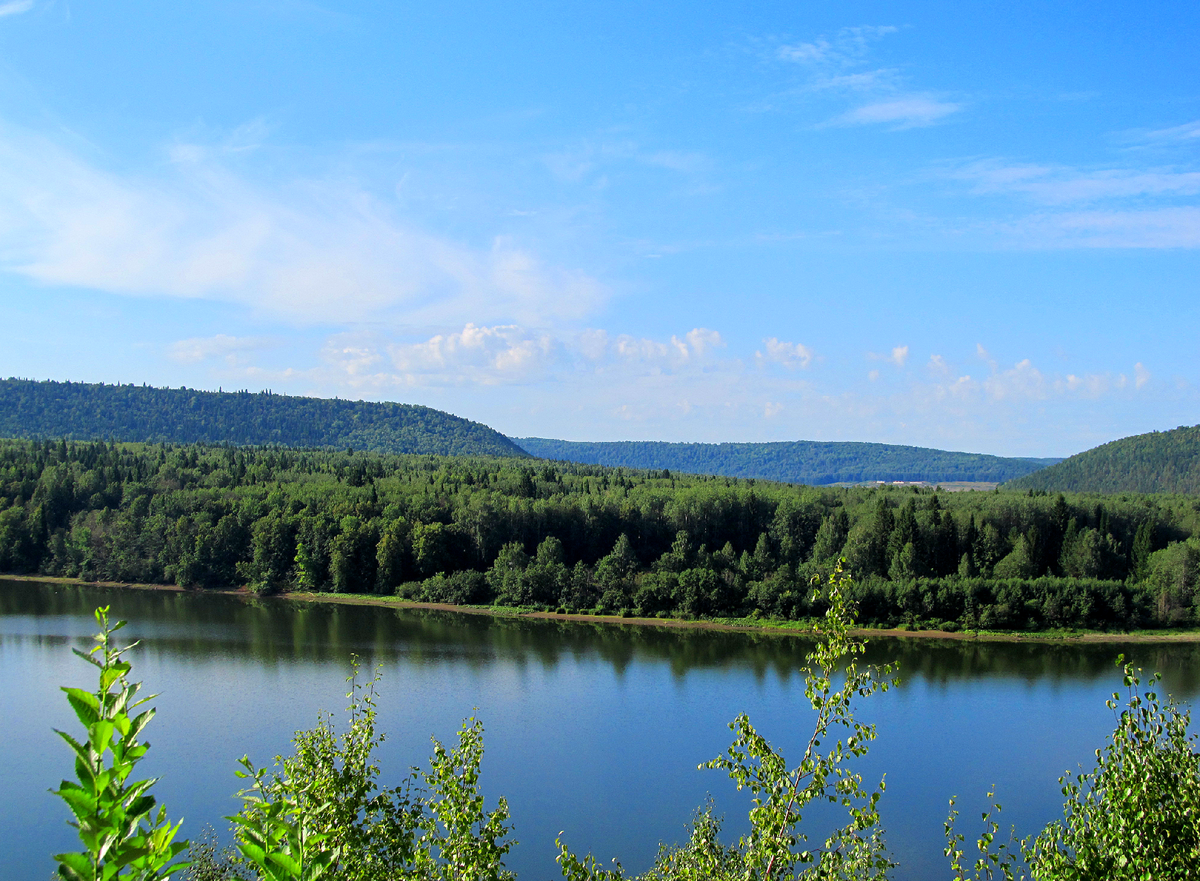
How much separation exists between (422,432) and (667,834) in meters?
125

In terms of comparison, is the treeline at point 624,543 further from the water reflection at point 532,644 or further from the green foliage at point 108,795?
the green foliage at point 108,795

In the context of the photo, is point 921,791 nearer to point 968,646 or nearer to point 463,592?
point 968,646

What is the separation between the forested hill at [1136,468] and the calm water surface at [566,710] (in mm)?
64266

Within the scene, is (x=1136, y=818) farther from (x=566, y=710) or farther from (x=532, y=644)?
Answer: (x=532, y=644)

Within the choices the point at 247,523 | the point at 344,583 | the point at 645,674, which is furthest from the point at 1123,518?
the point at 247,523

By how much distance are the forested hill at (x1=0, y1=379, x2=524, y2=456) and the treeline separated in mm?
65533

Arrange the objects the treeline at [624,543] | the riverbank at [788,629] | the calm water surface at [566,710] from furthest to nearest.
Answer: the treeline at [624,543] → the riverbank at [788,629] → the calm water surface at [566,710]

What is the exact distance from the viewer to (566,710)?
3092 centimetres

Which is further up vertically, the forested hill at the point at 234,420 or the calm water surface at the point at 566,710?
the forested hill at the point at 234,420

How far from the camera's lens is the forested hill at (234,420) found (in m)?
126

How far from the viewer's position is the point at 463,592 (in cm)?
5238

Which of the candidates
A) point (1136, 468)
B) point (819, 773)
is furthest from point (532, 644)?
point (1136, 468)

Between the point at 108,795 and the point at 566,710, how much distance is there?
2961 centimetres

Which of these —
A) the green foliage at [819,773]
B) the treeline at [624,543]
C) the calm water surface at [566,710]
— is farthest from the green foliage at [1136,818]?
the treeline at [624,543]
